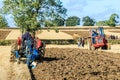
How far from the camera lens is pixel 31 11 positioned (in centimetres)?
7188

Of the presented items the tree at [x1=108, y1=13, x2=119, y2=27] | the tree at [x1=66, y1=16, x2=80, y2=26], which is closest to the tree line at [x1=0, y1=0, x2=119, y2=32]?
the tree at [x1=108, y1=13, x2=119, y2=27]

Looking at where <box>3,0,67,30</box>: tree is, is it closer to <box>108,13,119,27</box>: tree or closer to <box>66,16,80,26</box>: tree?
<box>108,13,119,27</box>: tree

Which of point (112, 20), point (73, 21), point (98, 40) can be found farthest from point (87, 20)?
point (98, 40)

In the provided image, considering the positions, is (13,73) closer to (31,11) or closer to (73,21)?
(31,11)

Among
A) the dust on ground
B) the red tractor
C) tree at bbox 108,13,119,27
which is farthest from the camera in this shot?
tree at bbox 108,13,119,27

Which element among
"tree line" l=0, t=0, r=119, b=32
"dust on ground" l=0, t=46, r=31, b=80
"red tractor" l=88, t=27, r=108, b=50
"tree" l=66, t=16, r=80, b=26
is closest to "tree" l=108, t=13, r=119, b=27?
"tree" l=66, t=16, r=80, b=26

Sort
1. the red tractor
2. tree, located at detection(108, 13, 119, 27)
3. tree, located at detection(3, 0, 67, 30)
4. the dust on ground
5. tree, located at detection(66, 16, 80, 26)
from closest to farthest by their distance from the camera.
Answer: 1. the dust on ground
2. the red tractor
3. tree, located at detection(3, 0, 67, 30)
4. tree, located at detection(108, 13, 119, 27)
5. tree, located at detection(66, 16, 80, 26)

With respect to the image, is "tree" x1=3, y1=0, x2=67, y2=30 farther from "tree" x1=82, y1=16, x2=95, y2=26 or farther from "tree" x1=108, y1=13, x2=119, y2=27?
"tree" x1=82, y1=16, x2=95, y2=26

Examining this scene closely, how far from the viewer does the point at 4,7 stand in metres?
72.6

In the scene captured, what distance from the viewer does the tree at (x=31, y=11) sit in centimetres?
7019

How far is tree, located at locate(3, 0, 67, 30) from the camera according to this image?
70188 millimetres

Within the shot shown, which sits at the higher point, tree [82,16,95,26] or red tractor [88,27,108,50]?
red tractor [88,27,108,50]

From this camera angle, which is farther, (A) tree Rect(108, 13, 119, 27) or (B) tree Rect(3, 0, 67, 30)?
(A) tree Rect(108, 13, 119, 27)

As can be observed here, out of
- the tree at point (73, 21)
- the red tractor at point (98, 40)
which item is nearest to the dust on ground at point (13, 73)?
the red tractor at point (98, 40)
